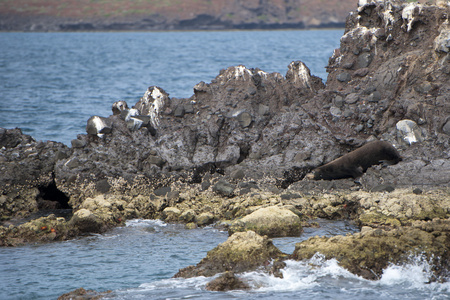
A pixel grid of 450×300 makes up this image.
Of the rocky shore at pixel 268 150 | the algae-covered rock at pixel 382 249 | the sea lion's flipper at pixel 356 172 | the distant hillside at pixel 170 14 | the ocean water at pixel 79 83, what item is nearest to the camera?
the algae-covered rock at pixel 382 249

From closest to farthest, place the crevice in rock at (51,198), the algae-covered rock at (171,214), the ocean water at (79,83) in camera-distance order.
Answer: the algae-covered rock at (171,214)
the crevice in rock at (51,198)
the ocean water at (79,83)

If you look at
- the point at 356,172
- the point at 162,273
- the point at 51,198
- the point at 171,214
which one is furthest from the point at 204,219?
the point at 51,198

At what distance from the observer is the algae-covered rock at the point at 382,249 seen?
35.5 ft

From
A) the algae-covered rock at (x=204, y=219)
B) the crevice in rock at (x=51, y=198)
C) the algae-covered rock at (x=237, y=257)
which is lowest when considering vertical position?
the crevice in rock at (x=51, y=198)

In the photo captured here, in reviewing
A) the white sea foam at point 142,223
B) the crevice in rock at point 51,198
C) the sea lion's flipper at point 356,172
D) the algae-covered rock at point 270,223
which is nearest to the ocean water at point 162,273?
the algae-covered rock at point 270,223

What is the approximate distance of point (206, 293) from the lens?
1021 centimetres

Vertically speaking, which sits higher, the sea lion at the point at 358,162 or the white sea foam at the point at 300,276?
the sea lion at the point at 358,162

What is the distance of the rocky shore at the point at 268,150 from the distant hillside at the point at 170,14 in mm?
138860

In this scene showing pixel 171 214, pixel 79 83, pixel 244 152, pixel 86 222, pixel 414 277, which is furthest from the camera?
pixel 79 83

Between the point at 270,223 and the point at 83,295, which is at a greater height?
the point at 270,223

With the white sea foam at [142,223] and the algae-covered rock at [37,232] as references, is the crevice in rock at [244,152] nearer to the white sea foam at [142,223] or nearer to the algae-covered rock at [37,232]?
the white sea foam at [142,223]

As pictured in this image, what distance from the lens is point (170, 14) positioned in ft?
516

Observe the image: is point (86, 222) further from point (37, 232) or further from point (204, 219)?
point (204, 219)

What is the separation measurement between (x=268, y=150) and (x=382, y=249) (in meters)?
7.83
